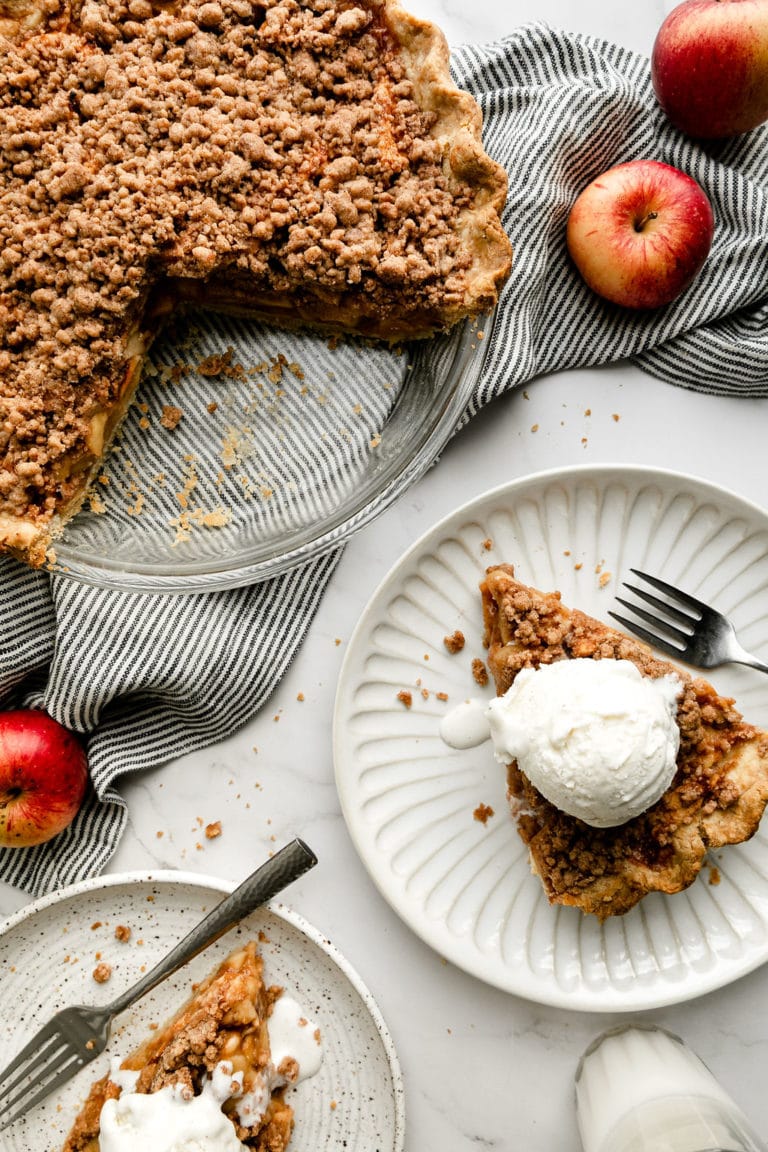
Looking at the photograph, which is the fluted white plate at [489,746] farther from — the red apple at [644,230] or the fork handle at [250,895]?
the red apple at [644,230]

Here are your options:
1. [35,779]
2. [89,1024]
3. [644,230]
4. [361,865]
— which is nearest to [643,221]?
[644,230]

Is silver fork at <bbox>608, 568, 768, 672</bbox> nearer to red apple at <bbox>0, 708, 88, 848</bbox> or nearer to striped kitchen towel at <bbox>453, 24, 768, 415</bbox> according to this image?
striped kitchen towel at <bbox>453, 24, 768, 415</bbox>

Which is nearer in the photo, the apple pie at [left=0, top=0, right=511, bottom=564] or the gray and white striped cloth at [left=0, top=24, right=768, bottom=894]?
the apple pie at [left=0, top=0, right=511, bottom=564]

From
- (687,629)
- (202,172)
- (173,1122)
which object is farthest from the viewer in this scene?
(687,629)

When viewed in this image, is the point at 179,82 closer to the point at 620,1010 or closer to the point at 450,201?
the point at 450,201

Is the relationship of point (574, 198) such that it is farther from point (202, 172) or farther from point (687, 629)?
point (687, 629)

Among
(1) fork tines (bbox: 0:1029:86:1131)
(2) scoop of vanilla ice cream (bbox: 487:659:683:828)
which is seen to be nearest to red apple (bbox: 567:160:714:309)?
(2) scoop of vanilla ice cream (bbox: 487:659:683:828)

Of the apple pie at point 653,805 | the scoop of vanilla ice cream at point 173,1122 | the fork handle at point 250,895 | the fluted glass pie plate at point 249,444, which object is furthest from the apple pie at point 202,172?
the scoop of vanilla ice cream at point 173,1122
